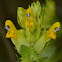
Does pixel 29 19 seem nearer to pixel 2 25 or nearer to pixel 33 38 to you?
pixel 33 38

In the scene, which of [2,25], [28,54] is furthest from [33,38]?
[2,25]

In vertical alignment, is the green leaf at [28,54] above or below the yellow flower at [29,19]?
below

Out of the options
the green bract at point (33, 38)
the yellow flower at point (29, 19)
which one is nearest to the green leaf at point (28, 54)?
the green bract at point (33, 38)

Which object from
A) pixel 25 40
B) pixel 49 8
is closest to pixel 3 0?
pixel 49 8

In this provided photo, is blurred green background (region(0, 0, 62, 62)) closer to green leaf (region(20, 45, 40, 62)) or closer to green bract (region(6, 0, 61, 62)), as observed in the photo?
green bract (region(6, 0, 61, 62))

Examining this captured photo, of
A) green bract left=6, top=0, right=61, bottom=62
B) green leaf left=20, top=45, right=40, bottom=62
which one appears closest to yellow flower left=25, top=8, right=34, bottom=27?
green bract left=6, top=0, right=61, bottom=62

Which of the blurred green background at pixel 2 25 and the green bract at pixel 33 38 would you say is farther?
the blurred green background at pixel 2 25

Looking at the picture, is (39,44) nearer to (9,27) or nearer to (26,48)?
(26,48)

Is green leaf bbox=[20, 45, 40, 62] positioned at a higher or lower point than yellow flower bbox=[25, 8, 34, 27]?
lower

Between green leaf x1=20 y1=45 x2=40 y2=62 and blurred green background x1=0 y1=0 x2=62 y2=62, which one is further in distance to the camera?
blurred green background x1=0 y1=0 x2=62 y2=62

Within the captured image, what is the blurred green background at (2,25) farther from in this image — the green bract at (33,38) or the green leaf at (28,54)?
the green leaf at (28,54)

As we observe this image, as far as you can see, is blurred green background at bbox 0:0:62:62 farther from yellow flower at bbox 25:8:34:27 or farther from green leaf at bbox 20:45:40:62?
green leaf at bbox 20:45:40:62

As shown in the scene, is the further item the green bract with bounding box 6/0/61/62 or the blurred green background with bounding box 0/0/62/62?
the blurred green background with bounding box 0/0/62/62

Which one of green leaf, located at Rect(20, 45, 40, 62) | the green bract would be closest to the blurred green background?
the green bract
